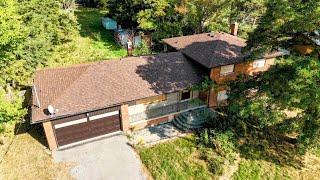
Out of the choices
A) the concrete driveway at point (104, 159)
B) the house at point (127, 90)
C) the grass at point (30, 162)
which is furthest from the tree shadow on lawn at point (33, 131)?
the concrete driveway at point (104, 159)

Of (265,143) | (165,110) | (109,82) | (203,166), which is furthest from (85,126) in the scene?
(265,143)

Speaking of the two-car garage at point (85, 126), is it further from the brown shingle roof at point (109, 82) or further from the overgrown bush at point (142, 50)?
the overgrown bush at point (142, 50)

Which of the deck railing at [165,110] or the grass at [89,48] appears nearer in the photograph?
the deck railing at [165,110]

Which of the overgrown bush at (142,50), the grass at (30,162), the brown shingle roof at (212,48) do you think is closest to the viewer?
the grass at (30,162)

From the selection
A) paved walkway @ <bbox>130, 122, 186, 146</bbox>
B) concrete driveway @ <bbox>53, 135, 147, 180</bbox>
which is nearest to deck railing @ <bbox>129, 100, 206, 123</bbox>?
paved walkway @ <bbox>130, 122, 186, 146</bbox>

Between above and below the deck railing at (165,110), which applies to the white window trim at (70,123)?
above

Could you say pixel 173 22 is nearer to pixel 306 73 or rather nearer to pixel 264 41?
pixel 264 41

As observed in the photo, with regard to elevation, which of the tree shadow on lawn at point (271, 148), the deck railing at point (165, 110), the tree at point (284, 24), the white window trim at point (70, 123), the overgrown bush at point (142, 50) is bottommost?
the tree shadow on lawn at point (271, 148)

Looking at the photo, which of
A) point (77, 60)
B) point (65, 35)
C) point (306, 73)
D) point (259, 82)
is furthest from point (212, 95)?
point (65, 35)
